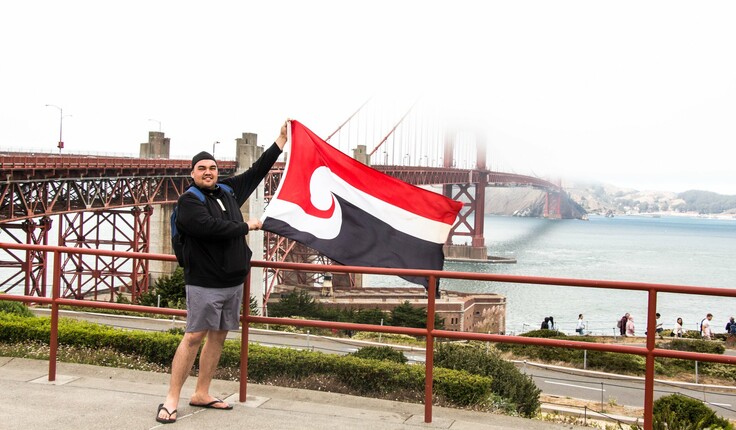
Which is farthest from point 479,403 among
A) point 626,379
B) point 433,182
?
point 433,182

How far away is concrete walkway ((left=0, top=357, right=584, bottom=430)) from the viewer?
179 inches

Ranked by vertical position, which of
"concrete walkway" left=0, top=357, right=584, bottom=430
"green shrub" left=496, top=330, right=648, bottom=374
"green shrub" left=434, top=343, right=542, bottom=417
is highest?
"concrete walkway" left=0, top=357, right=584, bottom=430

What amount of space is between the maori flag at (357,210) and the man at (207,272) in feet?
1.60

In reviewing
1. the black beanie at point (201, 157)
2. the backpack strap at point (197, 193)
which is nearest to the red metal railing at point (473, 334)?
the backpack strap at point (197, 193)

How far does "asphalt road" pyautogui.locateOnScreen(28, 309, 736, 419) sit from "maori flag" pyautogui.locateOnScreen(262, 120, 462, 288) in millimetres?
9055

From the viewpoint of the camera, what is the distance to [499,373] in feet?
29.3

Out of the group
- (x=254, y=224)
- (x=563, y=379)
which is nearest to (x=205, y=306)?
(x=254, y=224)

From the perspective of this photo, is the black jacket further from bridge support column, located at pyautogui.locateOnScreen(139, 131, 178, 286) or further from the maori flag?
bridge support column, located at pyautogui.locateOnScreen(139, 131, 178, 286)

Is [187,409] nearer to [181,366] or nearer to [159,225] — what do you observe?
[181,366]

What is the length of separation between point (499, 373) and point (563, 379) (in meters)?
6.65

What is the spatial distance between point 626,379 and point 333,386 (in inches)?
417

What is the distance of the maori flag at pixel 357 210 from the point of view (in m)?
5.19

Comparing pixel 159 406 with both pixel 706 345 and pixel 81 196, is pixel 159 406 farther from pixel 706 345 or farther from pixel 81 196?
pixel 81 196

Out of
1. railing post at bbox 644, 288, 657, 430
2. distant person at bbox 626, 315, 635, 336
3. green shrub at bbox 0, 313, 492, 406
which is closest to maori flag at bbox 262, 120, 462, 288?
railing post at bbox 644, 288, 657, 430
